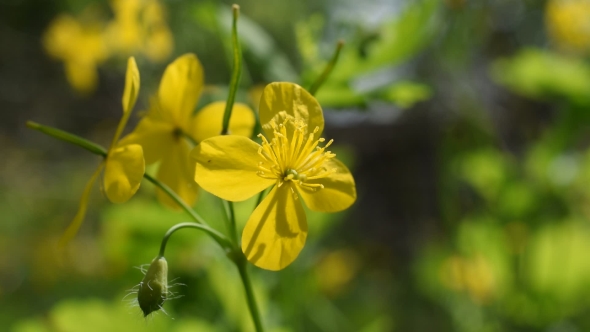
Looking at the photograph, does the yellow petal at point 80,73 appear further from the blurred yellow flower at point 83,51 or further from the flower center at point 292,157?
the flower center at point 292,157

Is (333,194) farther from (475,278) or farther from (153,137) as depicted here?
(475,278)

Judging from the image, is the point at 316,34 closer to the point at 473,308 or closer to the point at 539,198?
the point at 539,198

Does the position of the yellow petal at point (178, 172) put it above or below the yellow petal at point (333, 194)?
below

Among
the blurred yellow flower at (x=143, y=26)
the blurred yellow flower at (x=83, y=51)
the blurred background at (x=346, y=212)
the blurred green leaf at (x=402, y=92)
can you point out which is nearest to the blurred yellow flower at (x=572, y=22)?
the blurred background at (x=346, y=212)

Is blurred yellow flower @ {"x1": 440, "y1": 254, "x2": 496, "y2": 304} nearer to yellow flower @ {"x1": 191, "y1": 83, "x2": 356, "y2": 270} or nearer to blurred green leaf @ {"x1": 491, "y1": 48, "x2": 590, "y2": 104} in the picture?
blurred green leaf @ {"x1": 491, "y1": 48, "x2": 590, "y2": 104}

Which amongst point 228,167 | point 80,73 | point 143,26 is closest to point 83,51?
point 80,73
